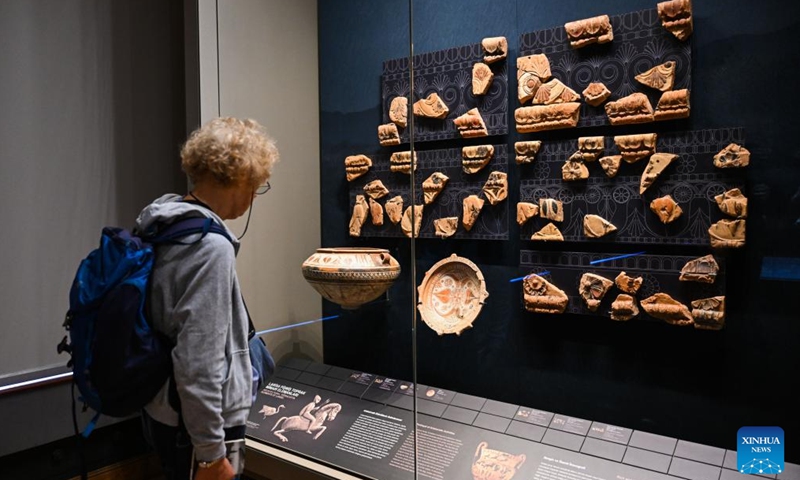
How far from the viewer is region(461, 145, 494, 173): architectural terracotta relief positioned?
2.26 metres

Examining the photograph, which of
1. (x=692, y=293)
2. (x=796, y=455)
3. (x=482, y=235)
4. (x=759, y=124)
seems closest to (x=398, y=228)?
(x=482, y=235)

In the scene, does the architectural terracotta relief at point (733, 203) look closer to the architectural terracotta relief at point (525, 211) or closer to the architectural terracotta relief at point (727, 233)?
the architectural terracotta relief at point (727, 233)

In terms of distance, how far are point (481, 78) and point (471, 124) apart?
17cm

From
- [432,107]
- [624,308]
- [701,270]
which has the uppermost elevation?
[432,107]

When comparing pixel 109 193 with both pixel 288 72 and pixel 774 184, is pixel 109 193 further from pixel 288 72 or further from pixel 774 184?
pixel 774 184

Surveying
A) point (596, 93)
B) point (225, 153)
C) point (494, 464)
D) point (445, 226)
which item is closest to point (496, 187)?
point (445, 226)

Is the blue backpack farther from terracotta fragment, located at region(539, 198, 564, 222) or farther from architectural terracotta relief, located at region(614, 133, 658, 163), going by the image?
architectural terracotta relief, located at region(614, 133, 658, 163)

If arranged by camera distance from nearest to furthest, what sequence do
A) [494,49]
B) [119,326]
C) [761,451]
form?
[119,326]
[761,451]
[494,49]

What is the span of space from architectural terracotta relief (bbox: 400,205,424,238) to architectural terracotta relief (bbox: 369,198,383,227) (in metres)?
0.11

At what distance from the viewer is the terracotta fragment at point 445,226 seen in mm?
2318

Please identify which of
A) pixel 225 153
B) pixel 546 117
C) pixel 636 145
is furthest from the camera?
pixel 546 117

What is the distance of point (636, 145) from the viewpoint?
1.93 m

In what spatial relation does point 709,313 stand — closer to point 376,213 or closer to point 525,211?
point 525,211

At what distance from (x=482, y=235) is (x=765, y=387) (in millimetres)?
999
